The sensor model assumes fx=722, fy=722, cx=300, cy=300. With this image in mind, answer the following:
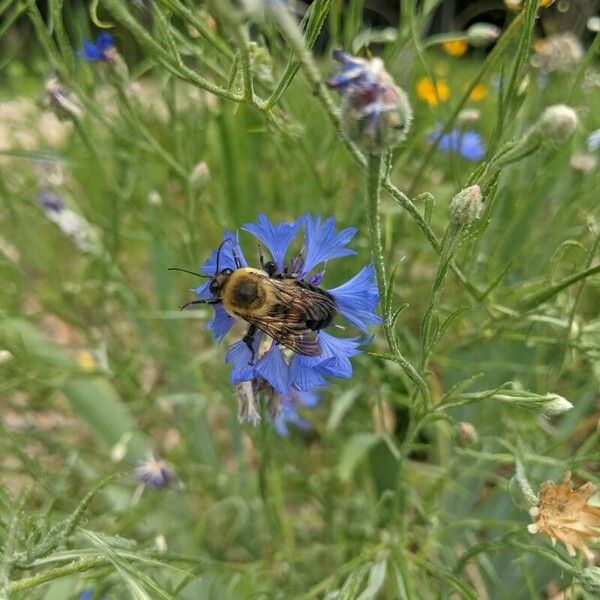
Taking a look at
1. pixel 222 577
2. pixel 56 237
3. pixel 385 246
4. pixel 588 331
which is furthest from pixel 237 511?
pixel 56 237

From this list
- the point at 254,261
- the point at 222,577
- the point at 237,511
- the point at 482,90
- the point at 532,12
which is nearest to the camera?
the point at 532,12

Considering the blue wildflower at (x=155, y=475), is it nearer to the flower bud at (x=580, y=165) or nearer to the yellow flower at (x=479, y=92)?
the flower bud at (x=580, y=165)

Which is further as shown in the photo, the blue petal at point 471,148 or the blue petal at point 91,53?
the blue petal at point 471,148

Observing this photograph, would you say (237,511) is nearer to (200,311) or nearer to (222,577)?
(222,577)

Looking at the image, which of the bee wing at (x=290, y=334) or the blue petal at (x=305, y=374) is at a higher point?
the bee wing at (x=290, y=334)

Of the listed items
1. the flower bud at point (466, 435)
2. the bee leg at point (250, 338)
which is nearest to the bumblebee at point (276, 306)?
the bee leg at point (250, 338)

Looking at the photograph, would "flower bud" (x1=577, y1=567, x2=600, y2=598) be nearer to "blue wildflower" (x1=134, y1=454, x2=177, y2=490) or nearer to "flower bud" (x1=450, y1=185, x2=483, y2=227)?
"flower bud" (x1=450, y1=185, x2=483, y2=227)

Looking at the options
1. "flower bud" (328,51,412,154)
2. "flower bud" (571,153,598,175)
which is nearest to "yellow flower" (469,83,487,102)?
"flower bud" (571,153,598,175)
